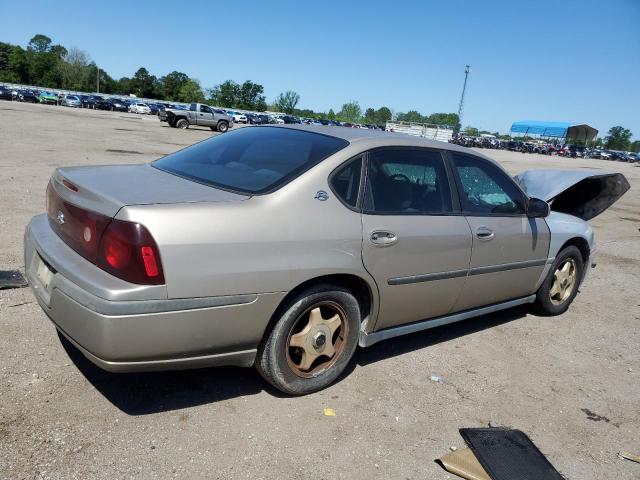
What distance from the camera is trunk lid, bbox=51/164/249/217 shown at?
2.51 meters

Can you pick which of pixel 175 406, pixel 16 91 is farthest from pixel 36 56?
pixel 175 406

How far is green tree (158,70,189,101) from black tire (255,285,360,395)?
132 m

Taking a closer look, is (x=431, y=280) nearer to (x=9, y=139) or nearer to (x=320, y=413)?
(x=320, y=413)

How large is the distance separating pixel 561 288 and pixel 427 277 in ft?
7.53

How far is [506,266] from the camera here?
4059 mm

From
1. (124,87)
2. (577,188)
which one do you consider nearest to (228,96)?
(124,87)

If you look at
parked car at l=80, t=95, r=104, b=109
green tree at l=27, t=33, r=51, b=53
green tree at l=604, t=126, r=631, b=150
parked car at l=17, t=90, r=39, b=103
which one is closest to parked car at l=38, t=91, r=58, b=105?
parked car at l=17, t=90, r=39, b=103

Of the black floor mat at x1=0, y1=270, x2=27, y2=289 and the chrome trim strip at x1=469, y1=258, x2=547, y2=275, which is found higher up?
the chrome trim strip at x1=469, y1=258, x2=547, y2=275

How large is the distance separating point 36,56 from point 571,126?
4752 inches

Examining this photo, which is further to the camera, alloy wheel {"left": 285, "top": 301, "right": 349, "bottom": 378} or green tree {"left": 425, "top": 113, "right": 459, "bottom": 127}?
green tree {"left": 425, "top": 113, "right": 459, "bottom": 127}

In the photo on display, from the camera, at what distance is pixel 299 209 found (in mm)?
2799

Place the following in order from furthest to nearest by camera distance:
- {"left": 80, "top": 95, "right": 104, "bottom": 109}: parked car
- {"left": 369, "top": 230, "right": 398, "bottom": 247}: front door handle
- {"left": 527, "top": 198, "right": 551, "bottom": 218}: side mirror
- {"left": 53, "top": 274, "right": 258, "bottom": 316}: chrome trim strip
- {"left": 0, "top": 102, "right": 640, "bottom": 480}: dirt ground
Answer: {"left": 80, "top": 95, "right": 104, "bottom": 109}: parked car
{"left": 527, "top": 198, "right": 551, "bottom": 218}: side mirror
{"left": 369, "top": 230, "right": 398, "bottom": 247}: front door handle
{"left": 0, "top": 102, "right": 640, "bottom": 480}: dirt ground
{"left": 53, "top": 274, "right": 258, "bottom": 316}: chrome trim strip

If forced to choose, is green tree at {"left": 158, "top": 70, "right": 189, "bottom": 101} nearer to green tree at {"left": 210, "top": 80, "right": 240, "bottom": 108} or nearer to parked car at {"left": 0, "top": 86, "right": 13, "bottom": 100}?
green tree at {"left": 210, "top": 80, "right": 240, "bottom": 108}

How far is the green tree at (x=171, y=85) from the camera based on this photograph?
126562 mm
